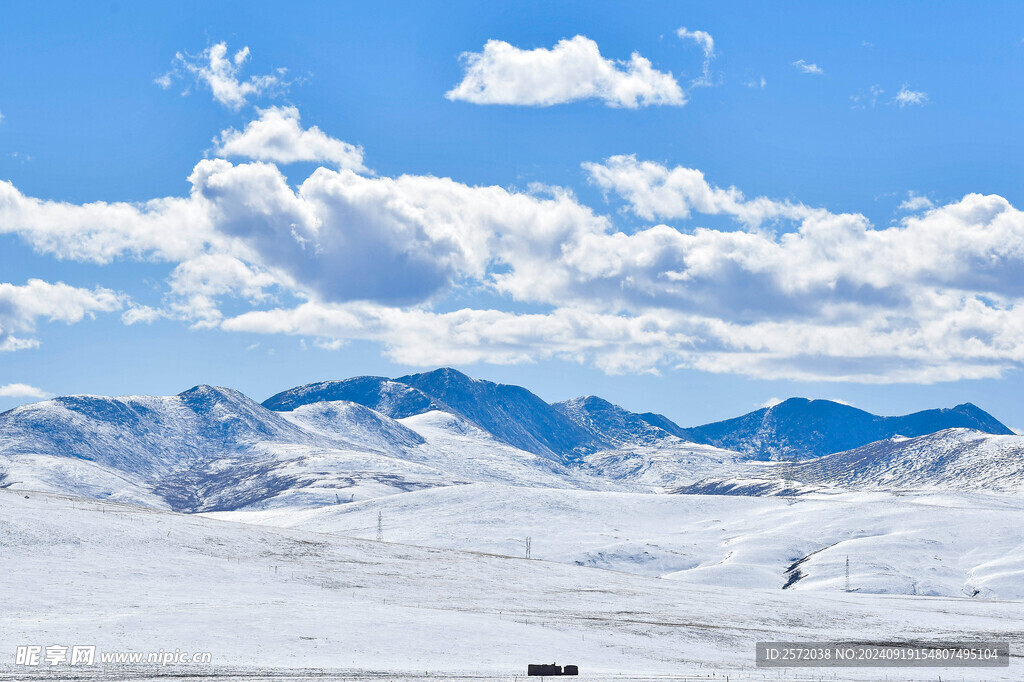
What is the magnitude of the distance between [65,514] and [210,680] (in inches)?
2622

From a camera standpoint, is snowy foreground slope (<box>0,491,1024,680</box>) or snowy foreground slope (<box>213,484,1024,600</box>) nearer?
snowy foreground slope (<box>0,491,1024,680</box>)

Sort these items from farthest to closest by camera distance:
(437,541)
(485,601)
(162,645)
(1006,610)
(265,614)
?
(437,541) → (1006,610) → (485,601) → (265,614) → (162,645)

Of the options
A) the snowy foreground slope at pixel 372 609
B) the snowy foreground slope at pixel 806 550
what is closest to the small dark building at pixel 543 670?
the snowy foreground slope at pixel 372 609

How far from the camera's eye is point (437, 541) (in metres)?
180

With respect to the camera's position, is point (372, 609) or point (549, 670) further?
point (372, 609)

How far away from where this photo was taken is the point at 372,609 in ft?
244

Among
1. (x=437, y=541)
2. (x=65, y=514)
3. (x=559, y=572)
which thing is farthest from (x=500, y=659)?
(x=437, y=541)

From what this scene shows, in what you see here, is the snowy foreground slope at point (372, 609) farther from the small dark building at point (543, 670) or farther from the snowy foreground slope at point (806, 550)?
the snowy foreground slope at point (806, 550)

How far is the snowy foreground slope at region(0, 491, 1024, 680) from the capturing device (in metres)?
56.6

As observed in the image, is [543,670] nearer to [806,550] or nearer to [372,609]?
[372,609]

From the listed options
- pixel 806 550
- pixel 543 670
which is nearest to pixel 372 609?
pixel 543 670

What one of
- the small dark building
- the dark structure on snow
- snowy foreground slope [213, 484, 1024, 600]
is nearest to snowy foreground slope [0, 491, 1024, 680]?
the dark structure on snow

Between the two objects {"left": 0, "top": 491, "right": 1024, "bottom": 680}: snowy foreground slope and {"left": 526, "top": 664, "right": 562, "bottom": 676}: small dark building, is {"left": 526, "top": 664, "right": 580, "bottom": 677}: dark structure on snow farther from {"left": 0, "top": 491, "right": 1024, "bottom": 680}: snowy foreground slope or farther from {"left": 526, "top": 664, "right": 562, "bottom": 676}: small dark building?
{"left": 0, "top": 491, "right": 1024, "bottom": 680}: snowy foreground slope

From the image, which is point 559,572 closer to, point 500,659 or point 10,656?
point 500,659
